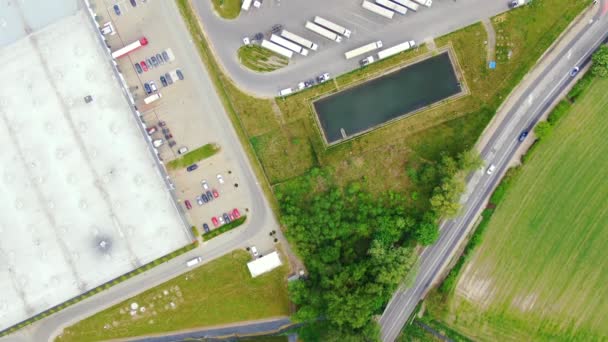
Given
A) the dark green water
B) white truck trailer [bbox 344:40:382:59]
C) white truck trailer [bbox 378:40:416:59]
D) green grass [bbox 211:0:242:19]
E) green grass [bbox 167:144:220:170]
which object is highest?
green grass [bbox 211:0:242:19]

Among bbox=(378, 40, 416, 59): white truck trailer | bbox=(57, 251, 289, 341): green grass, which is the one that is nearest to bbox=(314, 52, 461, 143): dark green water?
bbox=(378, 40, 416, 59): white truck trailer

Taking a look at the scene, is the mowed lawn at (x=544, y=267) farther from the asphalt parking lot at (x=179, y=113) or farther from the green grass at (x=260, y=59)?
the green grass at (x=260, y=59)

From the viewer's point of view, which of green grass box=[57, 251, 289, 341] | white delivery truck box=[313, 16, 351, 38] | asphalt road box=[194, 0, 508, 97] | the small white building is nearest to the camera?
white delivery truck box=[313, 16, 351, 38]

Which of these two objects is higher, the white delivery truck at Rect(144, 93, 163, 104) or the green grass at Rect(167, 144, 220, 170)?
the white delivery truck at Rect(144, 93, 163, 104)

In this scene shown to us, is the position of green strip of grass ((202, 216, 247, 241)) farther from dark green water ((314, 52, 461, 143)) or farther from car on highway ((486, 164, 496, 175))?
car on highway ((486, 164, 496, 175))

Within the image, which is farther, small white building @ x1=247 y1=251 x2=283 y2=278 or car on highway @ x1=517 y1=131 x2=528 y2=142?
small white building @ x1=247 y1=251 x2=283 y2=278

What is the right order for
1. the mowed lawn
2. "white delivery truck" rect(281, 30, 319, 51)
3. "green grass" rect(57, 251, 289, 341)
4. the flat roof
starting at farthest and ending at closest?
"green grass" rect(57, 251, 289, 341) < the mowed lawn < "white delivery truck" rect(281, 30, 319, 51) < the flat roof

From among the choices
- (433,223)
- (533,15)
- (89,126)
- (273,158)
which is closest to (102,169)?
(89,126)
